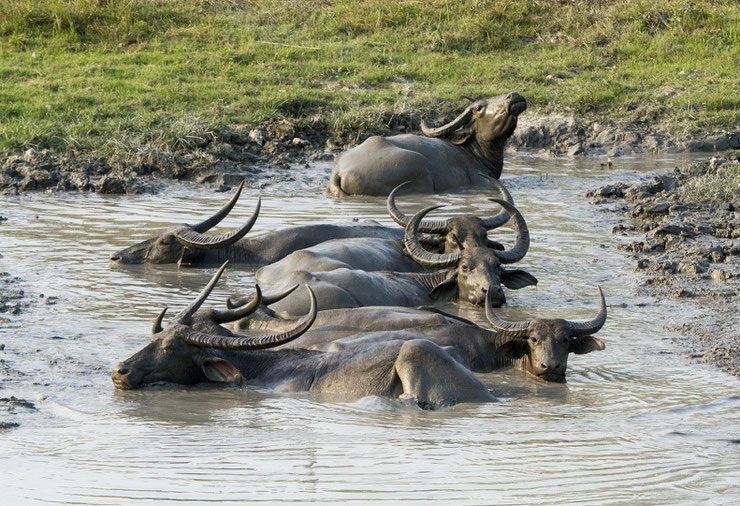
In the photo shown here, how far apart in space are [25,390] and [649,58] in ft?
46.3

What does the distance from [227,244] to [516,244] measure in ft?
8.11

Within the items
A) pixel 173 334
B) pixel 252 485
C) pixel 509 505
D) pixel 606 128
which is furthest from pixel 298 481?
pixel 606 128

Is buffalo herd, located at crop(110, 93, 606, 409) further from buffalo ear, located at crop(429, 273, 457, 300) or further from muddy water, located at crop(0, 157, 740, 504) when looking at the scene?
muddy water, located at crop(0, 157, 740, 504)

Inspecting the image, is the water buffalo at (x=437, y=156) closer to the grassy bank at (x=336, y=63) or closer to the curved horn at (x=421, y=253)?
the grassy bank at (x=336, y=63)

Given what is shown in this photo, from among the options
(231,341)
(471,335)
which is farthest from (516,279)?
(231,341)

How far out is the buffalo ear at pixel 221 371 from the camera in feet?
20.3

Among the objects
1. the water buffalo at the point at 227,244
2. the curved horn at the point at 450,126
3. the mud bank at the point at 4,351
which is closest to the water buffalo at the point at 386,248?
the water buffalo at the point at 227,244

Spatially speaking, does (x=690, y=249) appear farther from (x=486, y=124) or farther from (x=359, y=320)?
(x=486, y=124)

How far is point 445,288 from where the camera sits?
8422 millimetres

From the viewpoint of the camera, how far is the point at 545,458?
16.4 ft

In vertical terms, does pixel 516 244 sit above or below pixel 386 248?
above

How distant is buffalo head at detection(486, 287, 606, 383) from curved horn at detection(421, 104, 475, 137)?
7.58 meters

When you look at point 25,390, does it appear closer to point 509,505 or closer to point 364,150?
point 509,505

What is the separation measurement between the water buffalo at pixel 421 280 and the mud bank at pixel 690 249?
3.62ft
